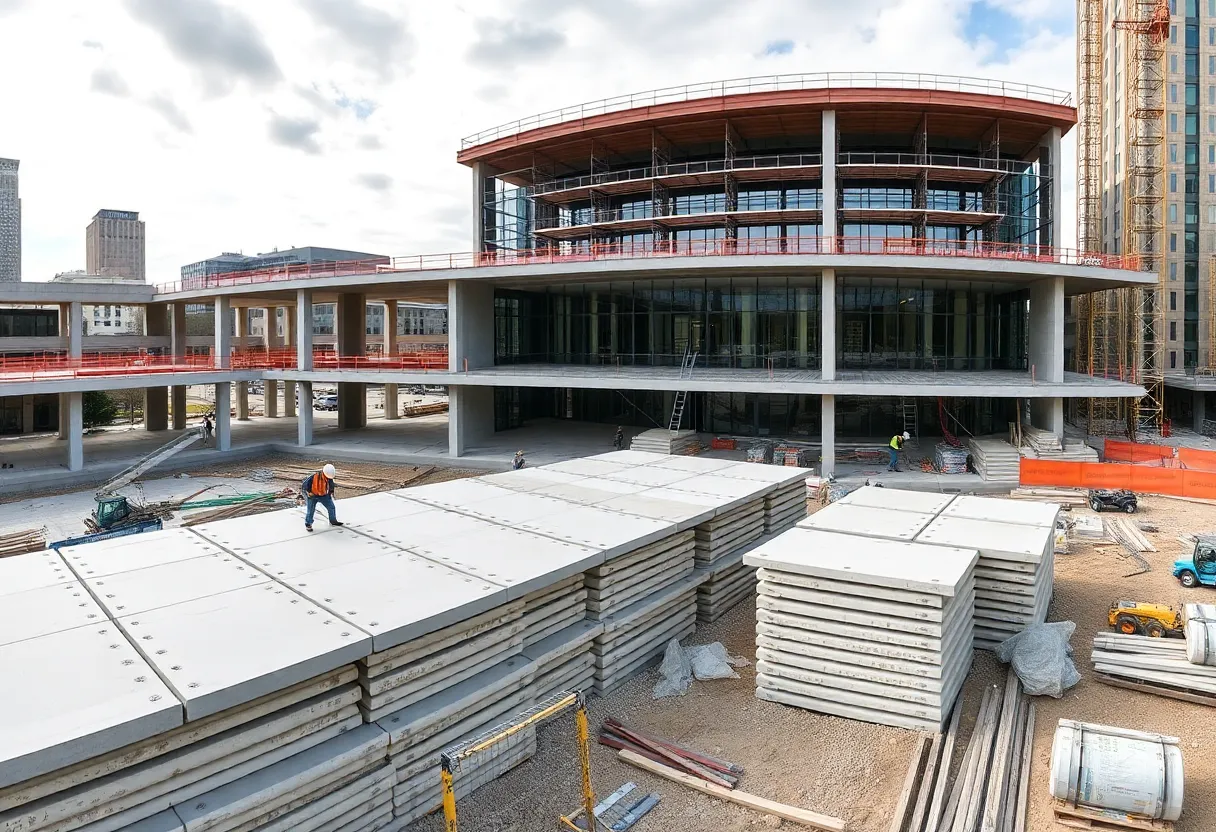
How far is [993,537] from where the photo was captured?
39.2 ft

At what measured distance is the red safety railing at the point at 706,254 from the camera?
88.5ft

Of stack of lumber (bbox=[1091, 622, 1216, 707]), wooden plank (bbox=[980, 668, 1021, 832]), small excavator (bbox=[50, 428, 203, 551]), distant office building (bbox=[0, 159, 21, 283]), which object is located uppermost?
distant office building (bbox=[0, 159, 21, 283])

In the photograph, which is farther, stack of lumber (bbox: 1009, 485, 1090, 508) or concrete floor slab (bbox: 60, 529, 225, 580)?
stack of lumber (bbox: 1009, 485, 1090, 508)

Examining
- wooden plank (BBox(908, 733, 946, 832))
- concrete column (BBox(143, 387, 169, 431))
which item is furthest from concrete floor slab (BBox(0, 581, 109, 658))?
concrete column (BBox(143, 387, 169, 431))

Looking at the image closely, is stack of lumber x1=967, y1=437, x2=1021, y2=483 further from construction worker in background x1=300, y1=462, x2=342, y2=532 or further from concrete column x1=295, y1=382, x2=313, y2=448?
concrete column x1=295, y1=382, x2=313, y2=448

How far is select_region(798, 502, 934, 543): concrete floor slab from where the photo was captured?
11.8 metres

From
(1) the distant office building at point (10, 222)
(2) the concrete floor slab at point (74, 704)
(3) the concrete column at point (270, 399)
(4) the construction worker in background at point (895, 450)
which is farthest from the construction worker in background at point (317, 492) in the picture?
(1) the distant office building at point (10, 222)

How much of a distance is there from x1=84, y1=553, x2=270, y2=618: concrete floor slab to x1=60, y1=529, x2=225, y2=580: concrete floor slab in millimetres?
203

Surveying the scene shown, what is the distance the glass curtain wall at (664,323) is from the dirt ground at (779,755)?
21200mm

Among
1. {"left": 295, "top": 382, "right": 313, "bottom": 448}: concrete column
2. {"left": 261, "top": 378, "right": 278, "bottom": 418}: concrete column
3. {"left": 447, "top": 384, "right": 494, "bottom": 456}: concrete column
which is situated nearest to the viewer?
{"left": 447, "top": 384, "right": 494, "bottom": 456}: concrete column

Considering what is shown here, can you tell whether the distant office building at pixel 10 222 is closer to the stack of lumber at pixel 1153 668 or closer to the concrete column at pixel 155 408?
the concrete column at pixel 155 408

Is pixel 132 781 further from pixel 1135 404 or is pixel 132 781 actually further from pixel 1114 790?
pixel 1135 404

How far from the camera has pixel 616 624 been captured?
1022 cm

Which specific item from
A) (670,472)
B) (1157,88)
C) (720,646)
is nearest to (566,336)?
(670,472)
